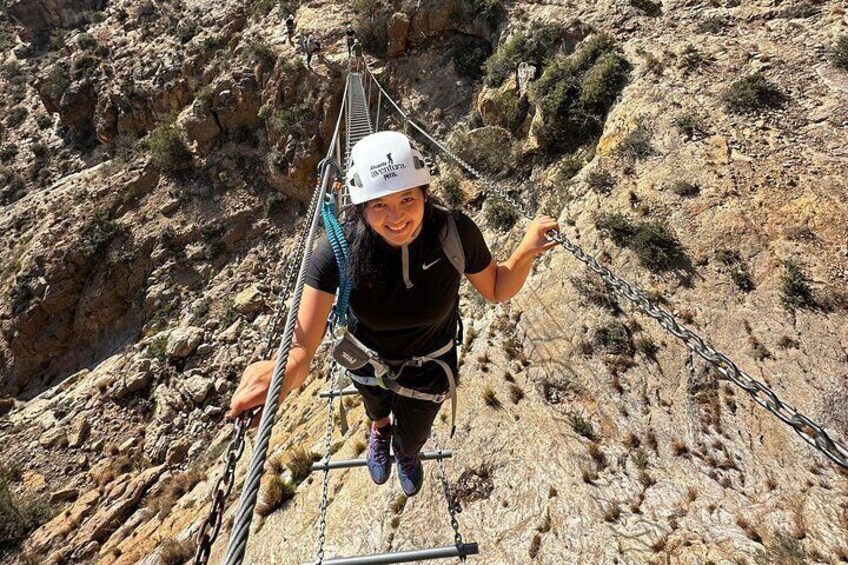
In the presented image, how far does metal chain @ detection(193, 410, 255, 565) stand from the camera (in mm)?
1400

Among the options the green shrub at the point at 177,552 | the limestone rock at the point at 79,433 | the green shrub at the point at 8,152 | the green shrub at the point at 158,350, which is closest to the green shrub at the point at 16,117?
the green shrub at the point at 8,152

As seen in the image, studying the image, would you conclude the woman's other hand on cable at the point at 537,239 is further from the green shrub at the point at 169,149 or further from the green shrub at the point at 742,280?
the green shrub at the point at 169,149

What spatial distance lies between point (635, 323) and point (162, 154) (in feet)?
62.4

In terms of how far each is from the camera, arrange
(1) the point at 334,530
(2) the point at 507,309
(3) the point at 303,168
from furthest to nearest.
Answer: (3) the point at 303,168 → (2) the point at 507,309 → (1) the point at 334,530

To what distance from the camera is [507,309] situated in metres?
6.47

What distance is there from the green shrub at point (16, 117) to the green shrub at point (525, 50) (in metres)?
25.7

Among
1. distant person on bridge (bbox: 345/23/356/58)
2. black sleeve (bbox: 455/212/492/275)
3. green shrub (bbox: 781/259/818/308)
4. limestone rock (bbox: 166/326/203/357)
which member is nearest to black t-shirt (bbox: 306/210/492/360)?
black sleeve (bbox: 455/212/492/275)

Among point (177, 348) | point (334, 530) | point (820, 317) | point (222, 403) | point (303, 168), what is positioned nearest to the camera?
point (334, 530)

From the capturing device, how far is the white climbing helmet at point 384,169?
1.82 meters

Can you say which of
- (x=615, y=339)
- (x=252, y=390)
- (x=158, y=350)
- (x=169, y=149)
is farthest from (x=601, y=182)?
(x=169, y=149)

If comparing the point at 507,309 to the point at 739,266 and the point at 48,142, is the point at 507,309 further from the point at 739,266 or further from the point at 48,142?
the point at 48,142

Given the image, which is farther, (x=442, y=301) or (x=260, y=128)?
(x=260, y=128)

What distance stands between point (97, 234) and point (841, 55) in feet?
72.9

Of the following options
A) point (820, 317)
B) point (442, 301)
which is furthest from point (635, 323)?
point (442, 301)
